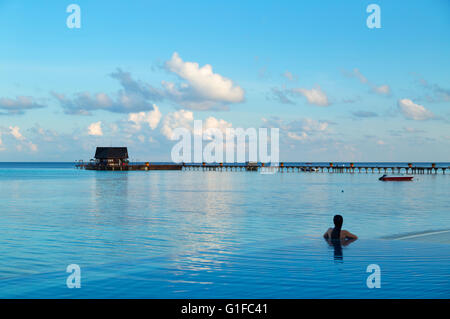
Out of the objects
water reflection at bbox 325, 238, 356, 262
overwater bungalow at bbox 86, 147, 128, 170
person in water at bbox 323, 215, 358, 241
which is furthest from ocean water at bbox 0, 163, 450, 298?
overwater bungalow at bbox 86, 147, 128, 170

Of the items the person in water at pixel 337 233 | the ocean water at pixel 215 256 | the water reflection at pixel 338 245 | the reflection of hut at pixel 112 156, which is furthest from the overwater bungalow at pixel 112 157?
the water reflection at pixel 338 245

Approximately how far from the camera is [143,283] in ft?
38.1

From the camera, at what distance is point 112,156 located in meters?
138

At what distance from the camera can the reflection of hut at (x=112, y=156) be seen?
5413 inches

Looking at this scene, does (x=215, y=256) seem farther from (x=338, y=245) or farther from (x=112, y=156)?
Answer: (x=112, y=156)

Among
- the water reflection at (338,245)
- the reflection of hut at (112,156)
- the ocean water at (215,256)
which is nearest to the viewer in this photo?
the ocean water at (215,256)

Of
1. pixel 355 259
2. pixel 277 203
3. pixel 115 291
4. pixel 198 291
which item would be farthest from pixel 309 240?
pixel 277 203

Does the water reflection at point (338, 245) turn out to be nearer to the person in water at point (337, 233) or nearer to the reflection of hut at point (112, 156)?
the person in water at point (337, 233)

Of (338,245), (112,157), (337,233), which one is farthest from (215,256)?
(112,157)

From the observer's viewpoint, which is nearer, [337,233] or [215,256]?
[215,256]

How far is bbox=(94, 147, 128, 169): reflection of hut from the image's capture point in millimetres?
137500
